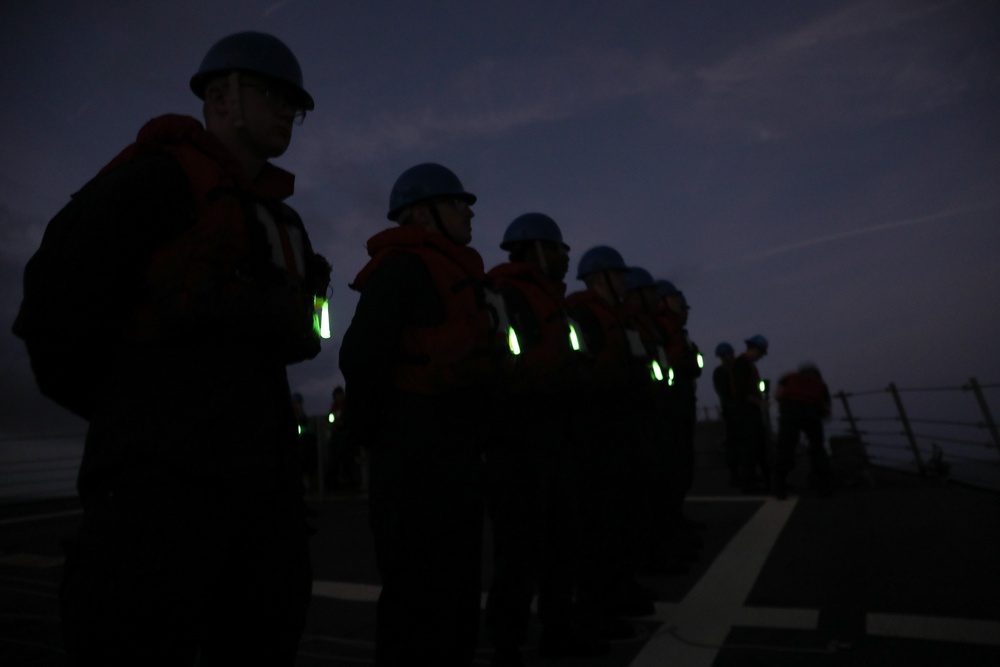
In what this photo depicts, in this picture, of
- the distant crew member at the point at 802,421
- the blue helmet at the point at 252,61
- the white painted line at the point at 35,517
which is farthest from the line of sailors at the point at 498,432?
the white painted line at the point at 35,517

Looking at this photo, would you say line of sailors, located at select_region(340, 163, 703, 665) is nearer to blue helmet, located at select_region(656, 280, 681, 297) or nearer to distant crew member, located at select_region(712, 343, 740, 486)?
blue helmet, located at select_region(656, 280, 681, 297)

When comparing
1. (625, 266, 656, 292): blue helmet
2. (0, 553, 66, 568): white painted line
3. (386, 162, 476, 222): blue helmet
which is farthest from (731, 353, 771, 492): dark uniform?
(0, 553, 66, 568): white painted line

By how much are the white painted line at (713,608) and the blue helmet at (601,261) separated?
8.33 feet

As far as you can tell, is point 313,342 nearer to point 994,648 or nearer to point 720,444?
point 994,648

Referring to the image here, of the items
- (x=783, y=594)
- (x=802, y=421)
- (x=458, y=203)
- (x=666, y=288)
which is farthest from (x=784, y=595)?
(x=802, y=421)

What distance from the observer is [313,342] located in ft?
5.54

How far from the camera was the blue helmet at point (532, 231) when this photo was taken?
436 cm

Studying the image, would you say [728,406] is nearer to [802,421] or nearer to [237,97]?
[802,421]

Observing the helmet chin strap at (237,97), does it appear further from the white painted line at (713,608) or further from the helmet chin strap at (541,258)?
the white painted line at (713,608)

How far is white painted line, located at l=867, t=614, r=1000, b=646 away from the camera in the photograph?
132 inches

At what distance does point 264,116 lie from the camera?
1771mm

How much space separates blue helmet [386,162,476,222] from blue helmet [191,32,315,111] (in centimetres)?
116

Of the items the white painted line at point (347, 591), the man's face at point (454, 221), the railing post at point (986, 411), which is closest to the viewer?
the man's face at point (454, 221)

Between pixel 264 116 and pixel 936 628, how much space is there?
13.6 feet
